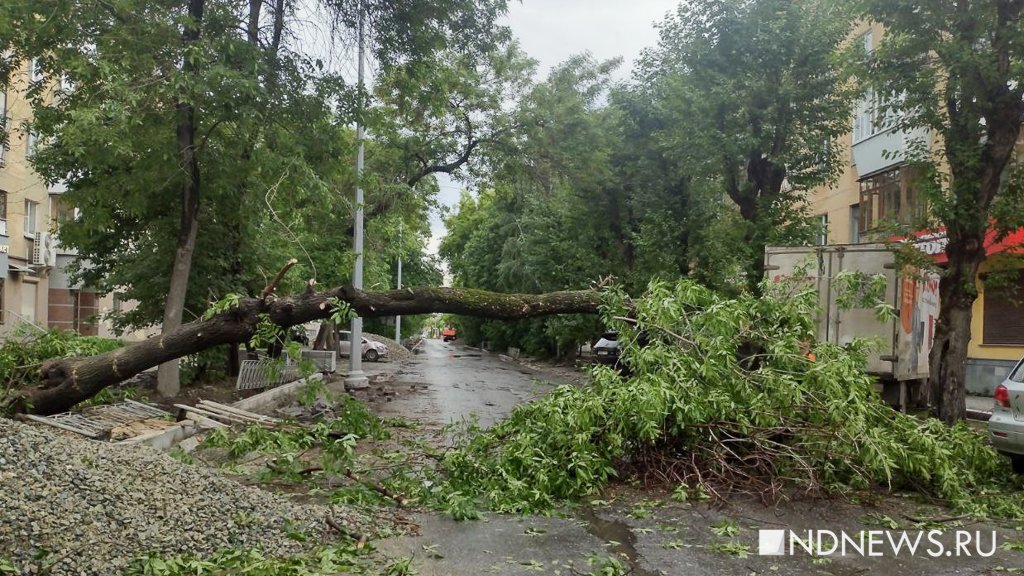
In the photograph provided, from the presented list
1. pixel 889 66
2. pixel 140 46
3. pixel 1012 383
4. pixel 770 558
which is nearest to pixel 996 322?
pixel 889 66

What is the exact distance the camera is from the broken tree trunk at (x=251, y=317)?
8.55m

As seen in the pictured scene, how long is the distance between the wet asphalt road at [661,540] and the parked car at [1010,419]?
61.1 inches

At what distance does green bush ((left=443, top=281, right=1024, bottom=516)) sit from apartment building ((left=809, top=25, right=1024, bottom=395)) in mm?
8398

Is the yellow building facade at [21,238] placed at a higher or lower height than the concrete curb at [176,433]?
higher

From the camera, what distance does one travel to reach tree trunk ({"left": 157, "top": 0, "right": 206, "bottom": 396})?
12.5 meters

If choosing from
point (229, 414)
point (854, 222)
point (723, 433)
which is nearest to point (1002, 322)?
point (854, 222)

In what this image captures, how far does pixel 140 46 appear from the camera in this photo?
11492 mm

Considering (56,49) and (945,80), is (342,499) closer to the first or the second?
(56,49)

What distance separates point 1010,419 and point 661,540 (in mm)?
4529

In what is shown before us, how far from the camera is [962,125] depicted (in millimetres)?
10633

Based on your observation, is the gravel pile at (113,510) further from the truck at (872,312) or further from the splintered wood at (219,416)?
the truck at (872,312)

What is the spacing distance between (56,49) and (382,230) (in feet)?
40.7

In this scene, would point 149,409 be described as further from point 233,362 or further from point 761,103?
point 761,103

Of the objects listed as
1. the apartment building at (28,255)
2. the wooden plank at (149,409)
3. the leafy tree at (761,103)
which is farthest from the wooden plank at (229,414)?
the apartment building at (28,255)
